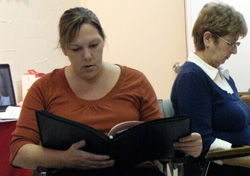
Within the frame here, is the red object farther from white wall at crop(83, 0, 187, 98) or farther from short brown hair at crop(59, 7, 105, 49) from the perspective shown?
Answer: white wall at crop(83, 0, 187, 98)

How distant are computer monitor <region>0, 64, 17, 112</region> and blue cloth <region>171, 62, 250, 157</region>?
82 centimetres

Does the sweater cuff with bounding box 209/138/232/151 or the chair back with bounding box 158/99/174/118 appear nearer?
the sweater cuff with bounding box 209/138/232/151

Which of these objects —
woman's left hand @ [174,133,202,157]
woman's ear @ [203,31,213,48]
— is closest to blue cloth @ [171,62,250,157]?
woman's ear @ [203,31,213,48]

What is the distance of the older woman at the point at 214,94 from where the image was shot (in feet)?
4.77

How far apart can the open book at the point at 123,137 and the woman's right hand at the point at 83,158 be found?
0.01 m

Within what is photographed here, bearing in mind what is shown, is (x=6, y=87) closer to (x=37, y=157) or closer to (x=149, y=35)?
(x=37, y=157)

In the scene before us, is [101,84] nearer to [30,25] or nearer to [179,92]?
[179,92]

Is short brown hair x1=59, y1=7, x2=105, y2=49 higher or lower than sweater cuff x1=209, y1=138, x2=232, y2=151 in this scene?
higher

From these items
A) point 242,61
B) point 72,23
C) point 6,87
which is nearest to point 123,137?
point 72,23

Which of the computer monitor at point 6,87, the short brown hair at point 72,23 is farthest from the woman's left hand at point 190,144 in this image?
the computer monitor at point 6,87

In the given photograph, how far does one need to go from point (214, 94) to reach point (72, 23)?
2.12ft

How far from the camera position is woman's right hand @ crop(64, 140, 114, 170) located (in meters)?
1.05

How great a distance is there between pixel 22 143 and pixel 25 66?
3.25 ft

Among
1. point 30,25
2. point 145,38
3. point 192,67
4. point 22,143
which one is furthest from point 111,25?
point 22,143
